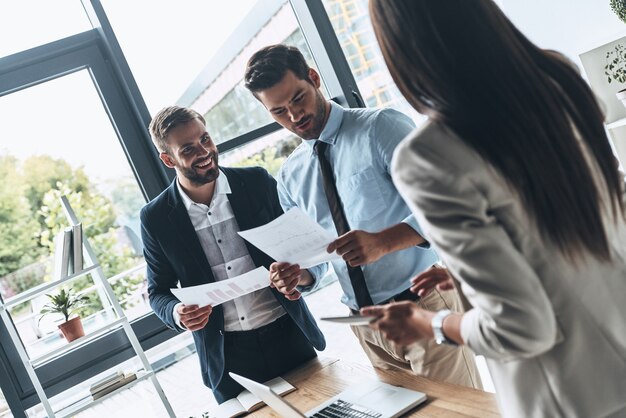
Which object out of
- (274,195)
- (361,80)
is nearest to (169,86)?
(361,80)

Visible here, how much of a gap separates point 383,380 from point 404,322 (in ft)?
2.96

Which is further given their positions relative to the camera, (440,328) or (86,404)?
(86,404)

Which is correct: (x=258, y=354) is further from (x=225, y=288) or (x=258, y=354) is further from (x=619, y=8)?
(x=619, y=8)

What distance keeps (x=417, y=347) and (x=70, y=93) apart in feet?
7.33

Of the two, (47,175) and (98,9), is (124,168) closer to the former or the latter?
(47,175)

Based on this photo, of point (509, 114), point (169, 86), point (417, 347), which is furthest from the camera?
point (169, 86)

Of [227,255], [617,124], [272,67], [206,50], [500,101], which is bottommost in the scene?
[617,124]

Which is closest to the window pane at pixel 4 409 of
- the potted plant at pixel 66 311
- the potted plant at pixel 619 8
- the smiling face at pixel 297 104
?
the potted plant at pixel 66 311

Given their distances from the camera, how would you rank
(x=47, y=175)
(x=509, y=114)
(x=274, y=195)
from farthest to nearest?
(x=47, y=175)
(x=274, y=195)
(x=509, y=114)

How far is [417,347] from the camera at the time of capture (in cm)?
204

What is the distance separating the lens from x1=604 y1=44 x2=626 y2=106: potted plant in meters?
3.21

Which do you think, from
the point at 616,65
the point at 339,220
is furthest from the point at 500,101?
the point at 616,65

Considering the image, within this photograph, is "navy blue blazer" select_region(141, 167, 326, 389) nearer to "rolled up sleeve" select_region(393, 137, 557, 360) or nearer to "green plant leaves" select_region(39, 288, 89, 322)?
"green plant leaves" select_region(39, 288, 89, 322)

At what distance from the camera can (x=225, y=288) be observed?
80.8 inches
